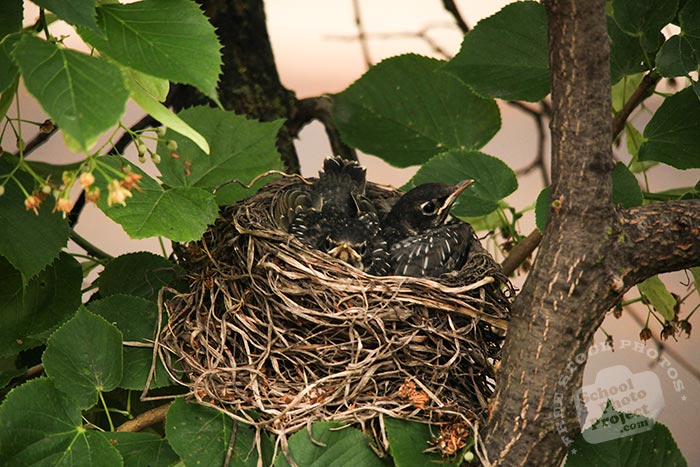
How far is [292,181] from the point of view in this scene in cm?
155

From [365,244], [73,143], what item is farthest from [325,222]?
[73,143]

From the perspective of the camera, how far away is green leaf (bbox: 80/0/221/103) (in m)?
0.79

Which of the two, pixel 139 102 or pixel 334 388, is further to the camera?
pixel 334 388

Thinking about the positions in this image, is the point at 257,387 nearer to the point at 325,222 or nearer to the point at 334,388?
the point at 334,388

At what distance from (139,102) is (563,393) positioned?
1.88 feet

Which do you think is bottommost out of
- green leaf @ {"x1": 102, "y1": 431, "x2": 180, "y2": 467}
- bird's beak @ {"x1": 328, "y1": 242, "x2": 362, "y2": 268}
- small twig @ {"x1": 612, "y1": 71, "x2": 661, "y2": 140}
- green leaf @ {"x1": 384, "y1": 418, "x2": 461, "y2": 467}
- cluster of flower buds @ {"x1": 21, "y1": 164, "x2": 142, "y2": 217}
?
green leaf @ {"x1": 102, "y1": 431, "x2": 180, "y2": 467}

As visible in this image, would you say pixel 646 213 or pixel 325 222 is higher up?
pixel 646 213

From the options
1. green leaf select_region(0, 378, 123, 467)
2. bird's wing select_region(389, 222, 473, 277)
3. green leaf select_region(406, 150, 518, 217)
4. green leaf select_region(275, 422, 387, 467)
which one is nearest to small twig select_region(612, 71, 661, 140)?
green leaf select_region(406, 150, 518, 217)

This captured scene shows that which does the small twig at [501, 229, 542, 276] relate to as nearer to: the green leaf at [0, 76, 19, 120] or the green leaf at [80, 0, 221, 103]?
the green leaf at [80, 0, 221, 103]

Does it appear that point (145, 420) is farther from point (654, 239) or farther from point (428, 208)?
point (654, 239)

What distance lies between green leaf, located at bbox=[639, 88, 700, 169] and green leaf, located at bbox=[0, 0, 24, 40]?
0.85 metres

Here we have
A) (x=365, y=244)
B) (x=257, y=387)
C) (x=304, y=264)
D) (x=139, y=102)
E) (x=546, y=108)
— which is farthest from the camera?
(x=546, y=108)

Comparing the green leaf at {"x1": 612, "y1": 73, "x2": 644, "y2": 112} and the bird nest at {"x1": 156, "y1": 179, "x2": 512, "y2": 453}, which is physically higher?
the green leaf at {"x1": 612, "y1": 73, "x2": 644, "y2": 112}

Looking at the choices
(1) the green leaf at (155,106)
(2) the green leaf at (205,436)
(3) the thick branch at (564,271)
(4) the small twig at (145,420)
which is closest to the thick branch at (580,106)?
(3) the thick branch at (564,271)
